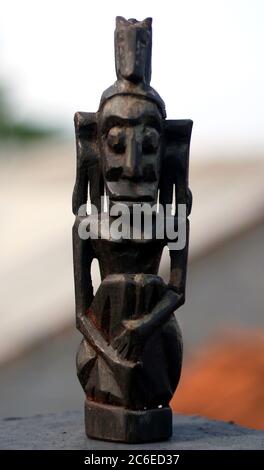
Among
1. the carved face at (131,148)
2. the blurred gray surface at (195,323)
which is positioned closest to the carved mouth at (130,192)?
the carved face at (131,148)

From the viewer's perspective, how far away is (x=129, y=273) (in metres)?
5.07

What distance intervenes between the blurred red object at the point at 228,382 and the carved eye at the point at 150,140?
289 cm

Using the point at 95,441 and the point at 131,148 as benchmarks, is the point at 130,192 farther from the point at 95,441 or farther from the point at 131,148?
the point at 95,441

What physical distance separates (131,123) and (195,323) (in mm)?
4225

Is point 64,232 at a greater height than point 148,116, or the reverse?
point 148,116

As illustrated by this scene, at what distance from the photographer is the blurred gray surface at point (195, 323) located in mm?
8492

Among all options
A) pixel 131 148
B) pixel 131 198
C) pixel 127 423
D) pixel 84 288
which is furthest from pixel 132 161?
pixel 127 423

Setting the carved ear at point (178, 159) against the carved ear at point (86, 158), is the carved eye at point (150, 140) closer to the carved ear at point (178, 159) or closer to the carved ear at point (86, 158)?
the carved ear at point (178, 159)

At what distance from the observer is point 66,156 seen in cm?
1159

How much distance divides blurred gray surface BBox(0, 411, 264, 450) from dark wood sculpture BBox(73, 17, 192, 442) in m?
0.09

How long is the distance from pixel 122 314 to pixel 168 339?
0.24m

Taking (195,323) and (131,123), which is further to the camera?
(195,323)
